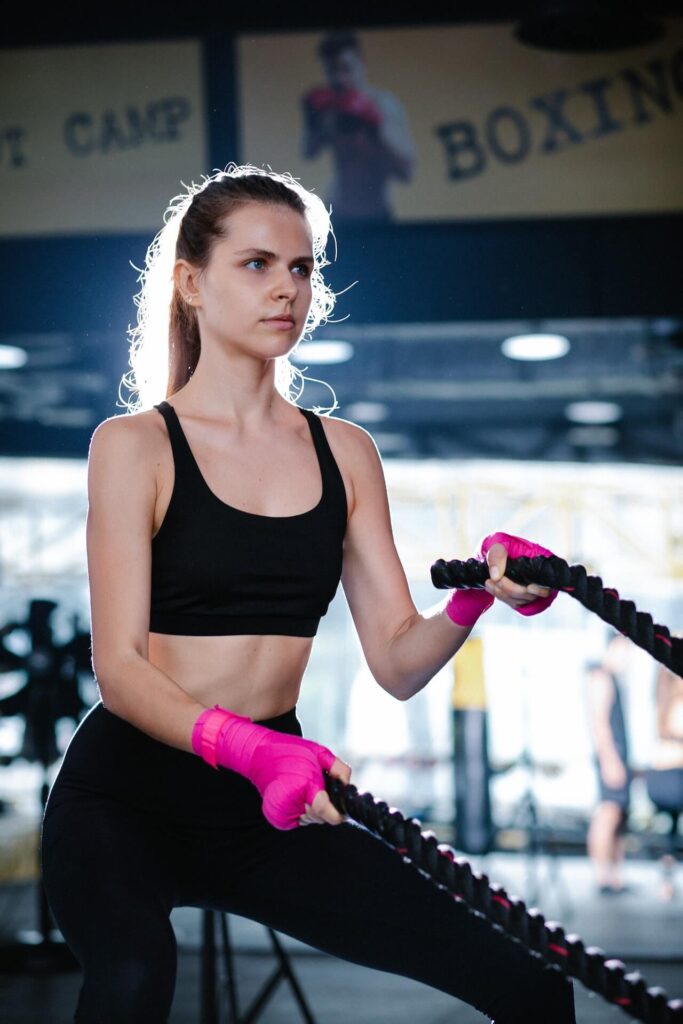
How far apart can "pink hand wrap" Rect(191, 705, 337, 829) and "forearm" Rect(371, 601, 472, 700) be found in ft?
0.98

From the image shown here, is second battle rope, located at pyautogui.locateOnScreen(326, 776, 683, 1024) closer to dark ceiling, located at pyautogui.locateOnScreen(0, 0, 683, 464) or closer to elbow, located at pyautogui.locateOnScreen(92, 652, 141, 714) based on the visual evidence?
elbow, located at pyautogui.locateOnScreen(92, 652, 141, 714)

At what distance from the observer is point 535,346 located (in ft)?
17.9

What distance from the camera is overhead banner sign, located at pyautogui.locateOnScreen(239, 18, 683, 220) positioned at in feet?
11.8

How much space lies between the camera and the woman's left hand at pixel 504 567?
1342mm

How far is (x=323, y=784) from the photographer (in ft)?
4.09

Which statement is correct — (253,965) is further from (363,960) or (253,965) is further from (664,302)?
(363,960)

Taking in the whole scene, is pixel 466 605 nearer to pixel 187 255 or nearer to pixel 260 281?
pixel 260 281

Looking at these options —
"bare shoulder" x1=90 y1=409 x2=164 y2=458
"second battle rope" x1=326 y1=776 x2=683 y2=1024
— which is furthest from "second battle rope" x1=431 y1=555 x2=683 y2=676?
"bare shoulder" x1=90 y1=409 x2=164 y2=458

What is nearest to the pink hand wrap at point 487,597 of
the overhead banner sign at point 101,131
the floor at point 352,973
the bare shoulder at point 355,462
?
the bare shoulder at point 355,462

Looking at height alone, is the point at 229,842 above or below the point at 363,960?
above

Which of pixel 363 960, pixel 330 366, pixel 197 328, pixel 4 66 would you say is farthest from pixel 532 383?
pixel 363 960

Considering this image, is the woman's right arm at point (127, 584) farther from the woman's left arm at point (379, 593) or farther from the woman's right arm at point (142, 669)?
the woman's left arm at point (379, 593)

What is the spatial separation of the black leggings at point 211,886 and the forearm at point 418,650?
0.18 meters

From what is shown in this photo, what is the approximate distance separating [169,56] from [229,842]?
2772mm
